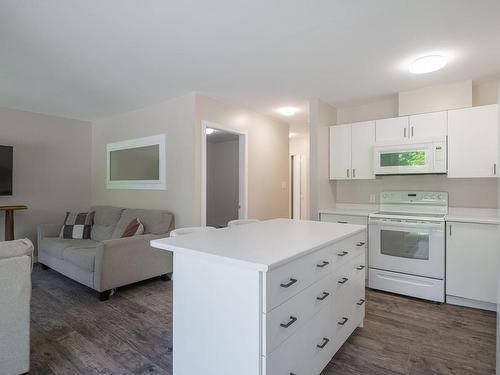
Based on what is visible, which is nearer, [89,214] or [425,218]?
[425,218]

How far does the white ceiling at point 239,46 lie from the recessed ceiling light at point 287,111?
0.57 m

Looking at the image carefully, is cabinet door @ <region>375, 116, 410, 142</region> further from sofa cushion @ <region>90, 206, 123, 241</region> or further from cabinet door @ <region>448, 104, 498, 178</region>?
sofa cushion @ <region>90, 206, 123, 241</region>

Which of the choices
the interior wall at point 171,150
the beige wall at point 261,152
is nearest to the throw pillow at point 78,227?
the interior wall at point 171,150

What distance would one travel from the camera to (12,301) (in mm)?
1670

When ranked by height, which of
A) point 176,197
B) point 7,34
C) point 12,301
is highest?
point 7,34

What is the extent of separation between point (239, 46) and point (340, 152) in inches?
83.4

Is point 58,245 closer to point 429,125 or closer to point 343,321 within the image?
point 343,321

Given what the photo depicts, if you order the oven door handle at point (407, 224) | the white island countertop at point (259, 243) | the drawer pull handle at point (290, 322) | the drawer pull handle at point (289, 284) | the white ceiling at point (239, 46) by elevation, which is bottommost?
the drawer pull handle at point (290, 322)

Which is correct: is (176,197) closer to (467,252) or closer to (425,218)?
(425,218)

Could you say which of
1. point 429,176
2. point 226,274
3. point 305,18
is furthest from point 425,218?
point 226,274

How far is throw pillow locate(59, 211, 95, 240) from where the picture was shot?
3980 millimetres

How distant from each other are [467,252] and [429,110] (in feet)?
5.49

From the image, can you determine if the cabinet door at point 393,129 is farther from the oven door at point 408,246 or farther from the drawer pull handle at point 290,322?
the drawer pull handle at point 290,322

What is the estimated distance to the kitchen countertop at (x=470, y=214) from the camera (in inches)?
110
